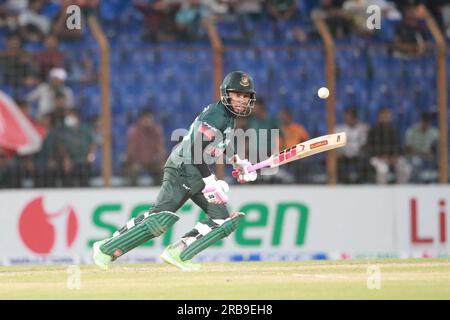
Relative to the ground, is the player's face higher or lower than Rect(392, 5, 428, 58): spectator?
lower

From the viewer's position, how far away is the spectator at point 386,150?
45.5 feet

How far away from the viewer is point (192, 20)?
52.6ft

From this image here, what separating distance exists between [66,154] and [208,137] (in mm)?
4176

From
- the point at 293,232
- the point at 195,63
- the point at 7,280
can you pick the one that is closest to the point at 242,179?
the point at 7,280

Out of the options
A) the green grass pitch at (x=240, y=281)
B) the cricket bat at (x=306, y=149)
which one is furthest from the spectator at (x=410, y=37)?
the cricket bat at (x=306, y=149)

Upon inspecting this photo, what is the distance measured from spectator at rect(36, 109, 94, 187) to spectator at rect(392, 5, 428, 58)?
3955 millimetres

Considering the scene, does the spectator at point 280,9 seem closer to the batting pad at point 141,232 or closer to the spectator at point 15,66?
the spectator at point 15,66

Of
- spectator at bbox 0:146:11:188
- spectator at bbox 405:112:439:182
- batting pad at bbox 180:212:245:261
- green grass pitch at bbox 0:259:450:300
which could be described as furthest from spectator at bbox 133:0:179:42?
batting pad at bbox 180:212:245:261

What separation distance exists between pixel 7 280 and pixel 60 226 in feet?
9.37

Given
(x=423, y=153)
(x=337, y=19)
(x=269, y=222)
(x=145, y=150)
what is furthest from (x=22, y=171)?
(x=337, y=19)

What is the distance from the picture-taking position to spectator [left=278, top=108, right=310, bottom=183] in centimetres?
1386

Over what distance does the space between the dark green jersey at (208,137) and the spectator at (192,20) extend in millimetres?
5667

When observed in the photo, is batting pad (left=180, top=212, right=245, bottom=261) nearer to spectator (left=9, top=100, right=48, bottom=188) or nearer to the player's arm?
the player's arm
